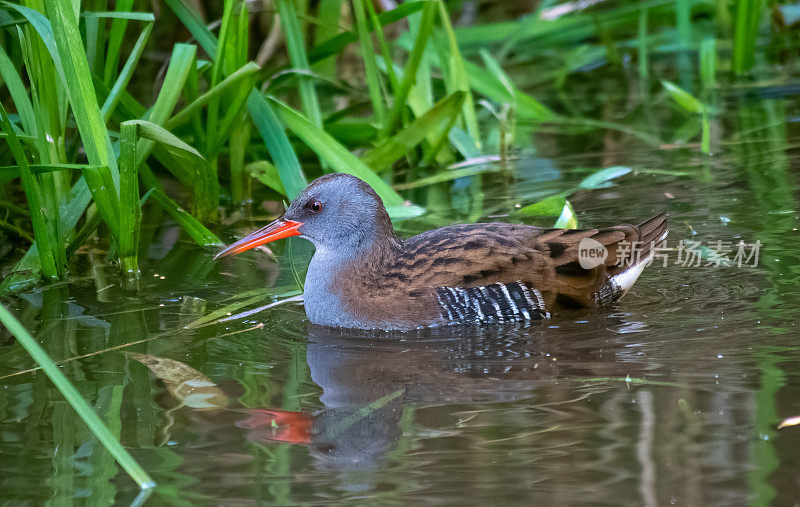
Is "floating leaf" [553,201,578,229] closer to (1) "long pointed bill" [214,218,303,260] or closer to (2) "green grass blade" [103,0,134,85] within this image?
(1) "long pointed bill" [214,218,303,260]

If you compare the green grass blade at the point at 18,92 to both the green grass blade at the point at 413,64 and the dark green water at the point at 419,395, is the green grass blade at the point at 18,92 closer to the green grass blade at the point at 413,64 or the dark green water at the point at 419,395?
the dark green water at the point at 419,395

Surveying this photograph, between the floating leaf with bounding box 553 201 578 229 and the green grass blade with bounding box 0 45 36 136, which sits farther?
the floating leaf with bounding box 553 201 578 229

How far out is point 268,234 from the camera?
457 cm

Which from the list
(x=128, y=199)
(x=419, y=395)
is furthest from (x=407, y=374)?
(x=128, y=199)

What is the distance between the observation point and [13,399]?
3535 mm

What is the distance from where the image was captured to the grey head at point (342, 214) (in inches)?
177

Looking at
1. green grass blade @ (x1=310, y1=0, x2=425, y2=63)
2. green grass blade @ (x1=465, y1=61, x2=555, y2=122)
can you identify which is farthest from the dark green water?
green grass blade @ (x1=465, y1=61, x2=555, y2=122)

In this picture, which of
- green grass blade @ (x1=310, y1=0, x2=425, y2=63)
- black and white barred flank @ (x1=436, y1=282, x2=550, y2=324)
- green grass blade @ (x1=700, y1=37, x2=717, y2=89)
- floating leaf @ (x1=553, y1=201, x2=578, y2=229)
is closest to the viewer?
black and white barred flank @ (x1=436, y1=282, x2=550, y2=324)

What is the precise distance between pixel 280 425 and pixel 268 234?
1441 mm

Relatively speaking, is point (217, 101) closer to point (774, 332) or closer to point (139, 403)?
point (139, 403)

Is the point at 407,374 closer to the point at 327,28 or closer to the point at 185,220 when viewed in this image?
the point at 185,220

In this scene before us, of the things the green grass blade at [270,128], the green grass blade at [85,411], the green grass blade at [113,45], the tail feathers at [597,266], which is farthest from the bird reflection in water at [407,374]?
the green grass blade at [113,45]

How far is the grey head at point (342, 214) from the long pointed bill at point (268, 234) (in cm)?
5

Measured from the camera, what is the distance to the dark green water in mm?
2832
